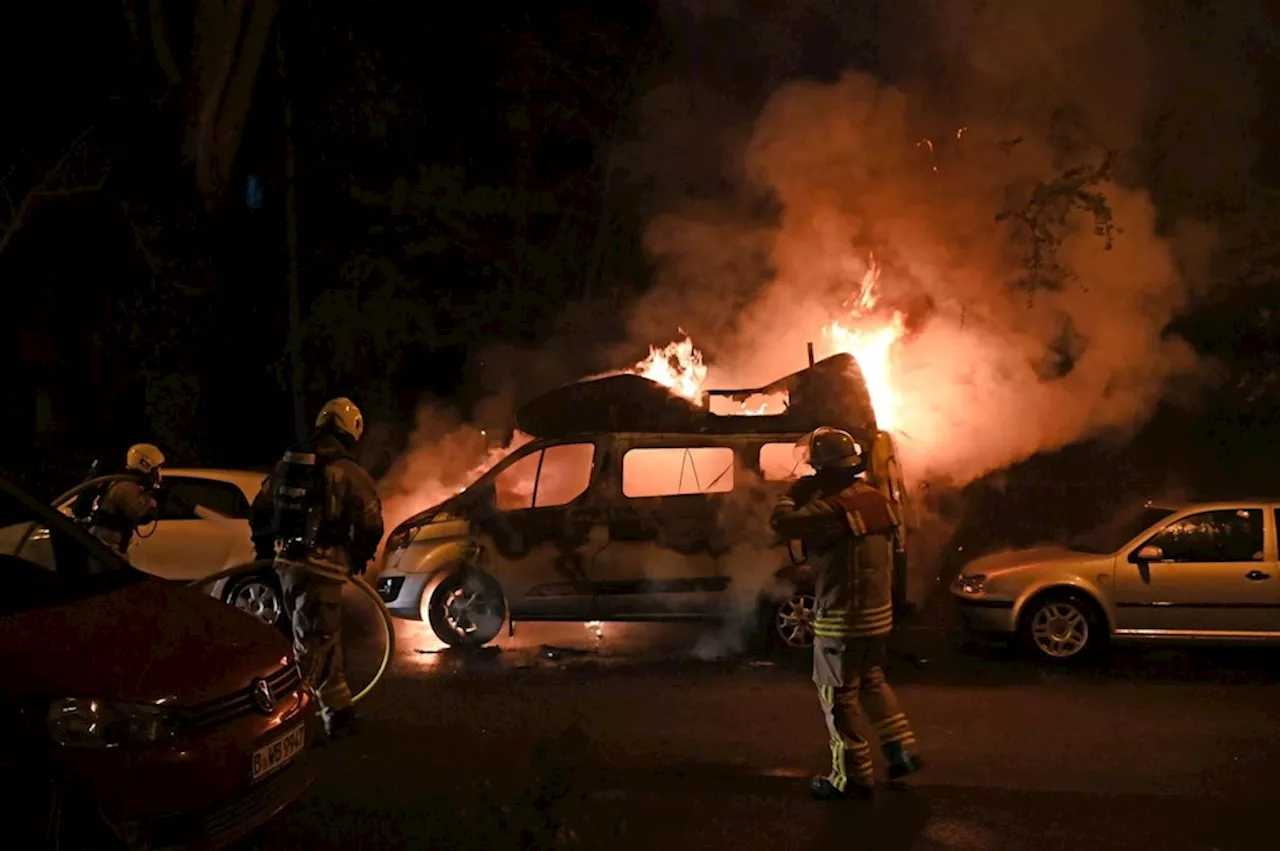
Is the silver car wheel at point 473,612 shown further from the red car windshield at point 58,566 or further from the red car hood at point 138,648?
the red car hood at point 138,648

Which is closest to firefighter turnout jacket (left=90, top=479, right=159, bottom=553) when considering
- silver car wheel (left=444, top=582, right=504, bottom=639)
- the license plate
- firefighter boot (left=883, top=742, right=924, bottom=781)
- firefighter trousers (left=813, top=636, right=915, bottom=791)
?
silver car wheel (left=444, top=582, right=504, bottom=639)

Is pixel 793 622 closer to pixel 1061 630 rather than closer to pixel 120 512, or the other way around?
pixel 1061 630

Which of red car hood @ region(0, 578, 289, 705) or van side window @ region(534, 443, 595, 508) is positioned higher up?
van side window @ region(534, 443, 595, 508)

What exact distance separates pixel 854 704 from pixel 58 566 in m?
3.62

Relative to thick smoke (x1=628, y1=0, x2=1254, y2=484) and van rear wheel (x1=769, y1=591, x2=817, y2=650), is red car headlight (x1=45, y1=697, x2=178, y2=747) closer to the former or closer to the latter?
van rear wheel (x1=769, y1=591, x2=817, y2=650)

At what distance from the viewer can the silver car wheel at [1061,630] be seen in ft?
29.8

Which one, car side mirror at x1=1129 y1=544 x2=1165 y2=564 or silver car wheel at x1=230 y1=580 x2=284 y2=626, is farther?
silver car wheel at x1=230 y1=580 x2=284 y2=626

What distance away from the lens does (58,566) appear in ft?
17.0

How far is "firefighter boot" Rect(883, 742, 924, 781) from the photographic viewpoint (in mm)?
5746

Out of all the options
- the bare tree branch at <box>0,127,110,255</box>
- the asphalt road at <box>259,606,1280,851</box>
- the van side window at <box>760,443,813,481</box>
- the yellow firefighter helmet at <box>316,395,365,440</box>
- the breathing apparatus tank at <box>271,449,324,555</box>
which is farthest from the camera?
the bare tree branch at <box>0,127,110,255</box>

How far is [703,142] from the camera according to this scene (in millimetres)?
13852

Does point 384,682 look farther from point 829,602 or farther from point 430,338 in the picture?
point 430,338

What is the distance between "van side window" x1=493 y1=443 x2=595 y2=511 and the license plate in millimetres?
5068

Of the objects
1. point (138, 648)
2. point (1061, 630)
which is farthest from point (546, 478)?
point (138, 648)
